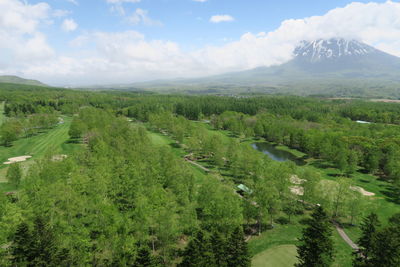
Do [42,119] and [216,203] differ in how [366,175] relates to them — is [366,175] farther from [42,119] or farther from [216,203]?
[42,119]

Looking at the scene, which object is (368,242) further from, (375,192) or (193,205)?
(375,192)

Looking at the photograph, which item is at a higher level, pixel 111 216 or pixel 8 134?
pixel 8 134

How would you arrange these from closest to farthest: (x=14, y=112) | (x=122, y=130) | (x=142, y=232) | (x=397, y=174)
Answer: (x=142, y=232) → (x=397, y=174) → (x=122, y=130) → (x=14, y=112)

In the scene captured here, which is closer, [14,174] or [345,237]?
[345,237]

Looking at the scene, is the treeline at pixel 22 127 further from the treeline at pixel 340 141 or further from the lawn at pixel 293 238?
the lawn at pixel 293 238

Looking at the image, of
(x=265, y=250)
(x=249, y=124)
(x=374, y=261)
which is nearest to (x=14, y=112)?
(x=249, y=124)

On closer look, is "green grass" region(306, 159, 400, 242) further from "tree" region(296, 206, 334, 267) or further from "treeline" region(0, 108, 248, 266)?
"treeline" region(0, 108, 248, 266)

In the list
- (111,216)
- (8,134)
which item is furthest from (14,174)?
(8,134)

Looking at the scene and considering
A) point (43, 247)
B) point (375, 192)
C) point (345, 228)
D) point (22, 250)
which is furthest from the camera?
point (375, 192)
